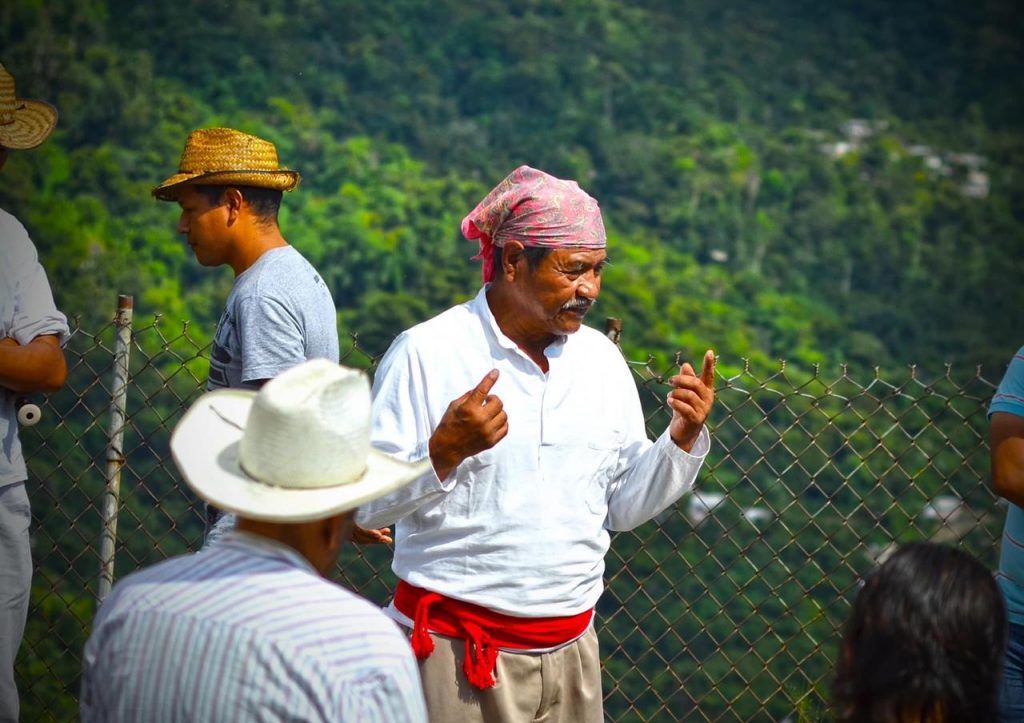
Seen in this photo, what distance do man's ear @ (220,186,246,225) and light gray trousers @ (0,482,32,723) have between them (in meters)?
0.70

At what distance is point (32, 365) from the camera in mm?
2506

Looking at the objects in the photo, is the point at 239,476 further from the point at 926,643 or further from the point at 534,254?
the point at 534,254

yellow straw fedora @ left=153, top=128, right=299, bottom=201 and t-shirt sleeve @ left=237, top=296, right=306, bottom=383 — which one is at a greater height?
yellow straw fedora @ left=153, top=128, right=299, bottom=201

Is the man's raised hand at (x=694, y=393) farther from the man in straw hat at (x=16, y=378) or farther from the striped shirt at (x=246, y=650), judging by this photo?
the man in straw hat at (x=16, y=378)

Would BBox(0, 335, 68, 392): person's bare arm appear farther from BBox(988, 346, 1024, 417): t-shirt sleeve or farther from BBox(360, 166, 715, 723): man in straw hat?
BBox(988, 346, 1024, 417): t-shirt sleeve

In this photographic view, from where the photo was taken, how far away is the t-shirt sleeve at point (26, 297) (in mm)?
2545

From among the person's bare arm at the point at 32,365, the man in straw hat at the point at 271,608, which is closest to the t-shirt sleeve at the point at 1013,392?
the man in straw hat at the point at 271,608

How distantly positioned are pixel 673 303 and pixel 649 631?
46.3 feet

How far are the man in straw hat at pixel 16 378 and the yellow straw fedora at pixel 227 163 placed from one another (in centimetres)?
37

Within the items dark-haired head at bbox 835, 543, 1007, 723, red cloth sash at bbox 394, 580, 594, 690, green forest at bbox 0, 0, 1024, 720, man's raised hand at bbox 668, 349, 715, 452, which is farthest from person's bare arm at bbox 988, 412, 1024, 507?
green forest at bbox 0, 0, 1024, 720

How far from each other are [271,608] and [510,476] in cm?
Result: 99

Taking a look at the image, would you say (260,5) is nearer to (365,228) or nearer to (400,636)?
(365,228)

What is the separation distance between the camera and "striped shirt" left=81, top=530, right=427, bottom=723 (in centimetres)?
144

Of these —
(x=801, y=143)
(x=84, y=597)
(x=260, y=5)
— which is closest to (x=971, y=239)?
(x=801, y=143)
